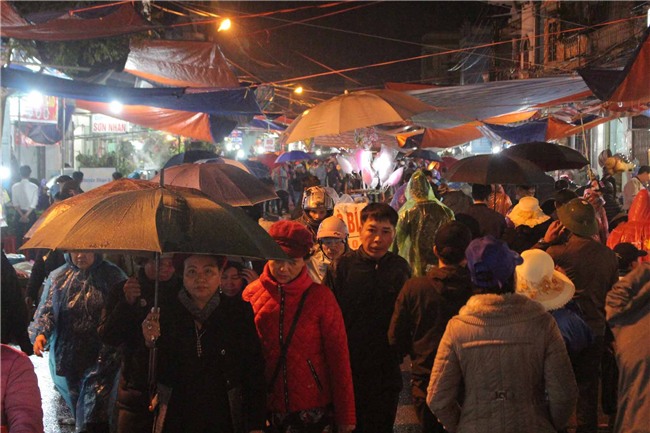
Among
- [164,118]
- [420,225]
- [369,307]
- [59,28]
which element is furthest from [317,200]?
[164,118]

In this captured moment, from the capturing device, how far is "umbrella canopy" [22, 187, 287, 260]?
3.40 metres

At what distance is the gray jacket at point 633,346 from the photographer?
3.28 metres

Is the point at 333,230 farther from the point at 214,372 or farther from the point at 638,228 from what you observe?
the point at 638,228

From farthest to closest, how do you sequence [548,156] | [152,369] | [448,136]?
[448,136]
[548,156]
[152,369]

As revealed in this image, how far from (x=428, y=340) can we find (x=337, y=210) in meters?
3.69

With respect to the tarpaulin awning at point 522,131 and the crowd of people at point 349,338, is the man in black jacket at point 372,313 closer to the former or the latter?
the crowd of people at point 349,338

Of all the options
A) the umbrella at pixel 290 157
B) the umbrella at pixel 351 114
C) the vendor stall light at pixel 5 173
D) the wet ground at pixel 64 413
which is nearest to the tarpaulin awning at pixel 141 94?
the umbrella at pixel 351 114

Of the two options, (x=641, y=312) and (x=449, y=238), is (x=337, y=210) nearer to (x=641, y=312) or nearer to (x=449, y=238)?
(x=449, y=238)

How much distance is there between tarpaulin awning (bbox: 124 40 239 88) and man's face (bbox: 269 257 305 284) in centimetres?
827

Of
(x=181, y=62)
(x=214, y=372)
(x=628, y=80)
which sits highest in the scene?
(x=181, y=62)

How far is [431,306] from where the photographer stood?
443 centimetres

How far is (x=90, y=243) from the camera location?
346 cm

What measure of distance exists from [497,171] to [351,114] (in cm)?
236

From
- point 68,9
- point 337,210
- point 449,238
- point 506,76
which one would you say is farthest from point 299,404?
point 506,76
